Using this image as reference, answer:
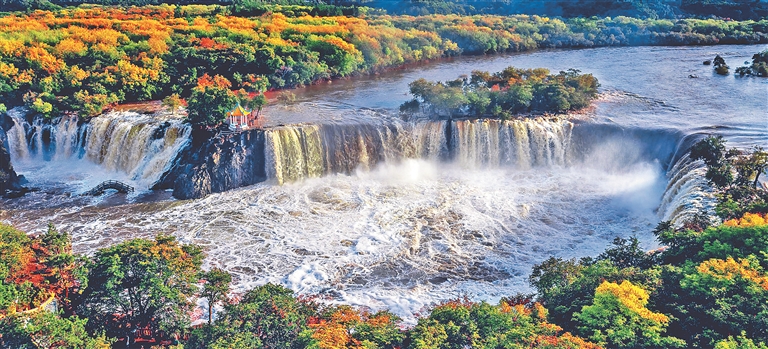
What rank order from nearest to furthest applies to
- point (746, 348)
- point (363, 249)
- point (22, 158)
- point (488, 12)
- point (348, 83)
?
point (746, 348), point (363, 249), point (22, 158), point (348, 83), point (488, 12)

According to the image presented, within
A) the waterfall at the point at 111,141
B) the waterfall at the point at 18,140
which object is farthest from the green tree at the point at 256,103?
the waterfall at the point at 18,140

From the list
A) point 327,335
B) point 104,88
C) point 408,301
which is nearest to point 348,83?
point 104,88

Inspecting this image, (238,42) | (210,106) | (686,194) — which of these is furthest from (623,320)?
(238,42)

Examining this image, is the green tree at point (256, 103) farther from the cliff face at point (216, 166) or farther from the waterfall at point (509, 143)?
the waterfall at point (509, 143)

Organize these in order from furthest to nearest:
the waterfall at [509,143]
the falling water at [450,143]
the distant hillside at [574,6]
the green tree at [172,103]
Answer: the distant hillside at [574,6] < the green tree at [172,103] < the waterfall at [509,143] < the falling water at [450,143]

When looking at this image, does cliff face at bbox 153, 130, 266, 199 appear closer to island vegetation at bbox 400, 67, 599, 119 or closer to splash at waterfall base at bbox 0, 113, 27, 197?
splash at waterfall base at bbox 0, 113, 27, 197

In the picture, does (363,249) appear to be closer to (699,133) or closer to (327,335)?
(327,335)
